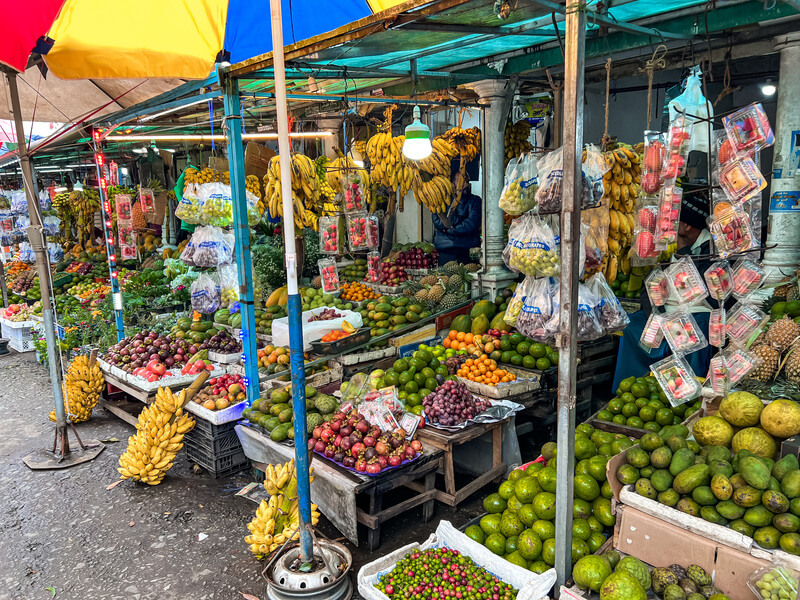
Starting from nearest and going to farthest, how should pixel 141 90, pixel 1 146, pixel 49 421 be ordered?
pixel 141 90
pixel 49 421
pixel 1 146

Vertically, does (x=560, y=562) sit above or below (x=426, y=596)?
above

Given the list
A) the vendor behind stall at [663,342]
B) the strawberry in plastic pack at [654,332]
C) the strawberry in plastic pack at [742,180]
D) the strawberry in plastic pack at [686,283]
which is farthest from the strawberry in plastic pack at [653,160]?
the vendor behind stall at [663,342]

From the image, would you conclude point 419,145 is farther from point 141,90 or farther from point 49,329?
point 49,329

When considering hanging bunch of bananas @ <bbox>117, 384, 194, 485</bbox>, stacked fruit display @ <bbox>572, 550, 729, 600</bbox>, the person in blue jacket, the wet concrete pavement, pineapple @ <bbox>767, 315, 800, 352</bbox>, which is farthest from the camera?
the person in blue jacket

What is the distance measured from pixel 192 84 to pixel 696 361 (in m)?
4.67

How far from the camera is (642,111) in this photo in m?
6.96

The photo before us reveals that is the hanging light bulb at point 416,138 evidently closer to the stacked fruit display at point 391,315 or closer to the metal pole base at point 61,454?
the stacked fruit display at point 391,315

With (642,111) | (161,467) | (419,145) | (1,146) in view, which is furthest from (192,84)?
(1,146)

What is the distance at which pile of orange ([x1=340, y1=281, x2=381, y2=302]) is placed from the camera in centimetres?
653

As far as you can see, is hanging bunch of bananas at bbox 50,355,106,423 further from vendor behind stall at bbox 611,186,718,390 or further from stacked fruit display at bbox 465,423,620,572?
vendor behind stall at bbox 611,186,718,390

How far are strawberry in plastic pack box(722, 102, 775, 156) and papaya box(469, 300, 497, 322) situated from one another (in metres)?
3.10

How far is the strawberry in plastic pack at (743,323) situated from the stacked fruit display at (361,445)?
6.15 ft

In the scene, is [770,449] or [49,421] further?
[49,421]

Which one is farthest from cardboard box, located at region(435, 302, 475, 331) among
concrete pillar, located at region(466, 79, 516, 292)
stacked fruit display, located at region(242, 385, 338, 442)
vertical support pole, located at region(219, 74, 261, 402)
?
vertical support pole, located at region(219, 74, 261, 402)
